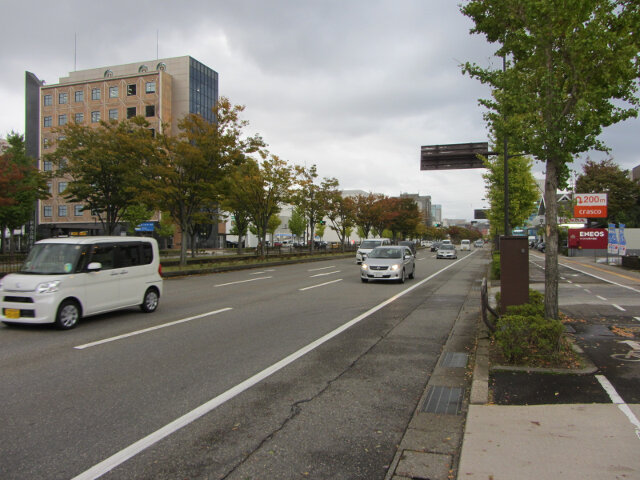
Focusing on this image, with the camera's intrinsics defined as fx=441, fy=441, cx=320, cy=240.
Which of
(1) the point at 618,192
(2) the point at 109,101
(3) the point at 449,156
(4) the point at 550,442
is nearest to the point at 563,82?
(4) the point at 550,442

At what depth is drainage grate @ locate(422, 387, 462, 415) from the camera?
448 centimetres

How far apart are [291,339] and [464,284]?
495 inches

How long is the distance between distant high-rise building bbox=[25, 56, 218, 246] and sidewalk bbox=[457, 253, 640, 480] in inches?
2442

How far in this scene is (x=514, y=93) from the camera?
21.7 ft

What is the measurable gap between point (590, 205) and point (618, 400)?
48320mm

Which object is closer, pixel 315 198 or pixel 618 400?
pixel 618 400

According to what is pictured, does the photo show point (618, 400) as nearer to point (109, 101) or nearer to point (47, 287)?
point (47, 287)

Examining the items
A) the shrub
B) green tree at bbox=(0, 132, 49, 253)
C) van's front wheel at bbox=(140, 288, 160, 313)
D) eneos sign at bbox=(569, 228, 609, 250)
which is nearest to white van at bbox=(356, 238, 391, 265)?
van's front wheel at bbox=(140, 288, 160, 313)

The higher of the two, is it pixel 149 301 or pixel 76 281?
pixel 76 281

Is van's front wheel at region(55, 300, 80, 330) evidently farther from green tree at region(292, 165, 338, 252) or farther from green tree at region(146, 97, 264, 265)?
green tree at region(292, 165, 338, 252)

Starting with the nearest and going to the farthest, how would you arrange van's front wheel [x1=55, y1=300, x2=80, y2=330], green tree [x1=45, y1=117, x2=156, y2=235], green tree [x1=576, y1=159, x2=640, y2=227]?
van's front wheel [x1=55, y1=300, x2=80, y2=330]
green tree [x1=45, y1=117, x2=156, y2=235]
green tree [x1=576, y1=159, x2=640, y2=227]

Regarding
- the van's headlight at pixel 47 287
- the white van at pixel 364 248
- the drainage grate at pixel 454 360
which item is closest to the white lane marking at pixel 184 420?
the drainage grate at pixel 454 360

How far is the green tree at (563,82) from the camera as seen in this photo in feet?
20.1

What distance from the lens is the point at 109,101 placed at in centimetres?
6375
